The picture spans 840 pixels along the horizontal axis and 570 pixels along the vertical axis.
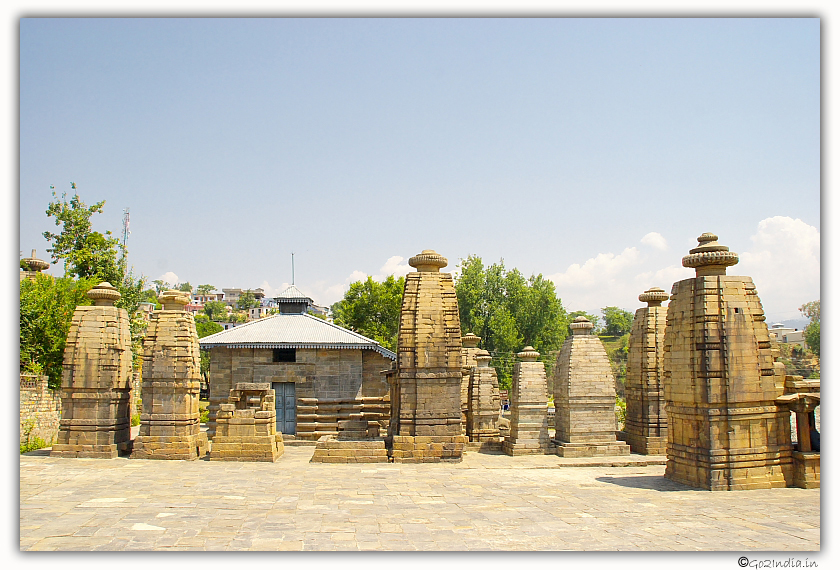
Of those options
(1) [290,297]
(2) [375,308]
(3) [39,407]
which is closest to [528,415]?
(1) [290,297]

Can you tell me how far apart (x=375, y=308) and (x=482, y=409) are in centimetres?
2389

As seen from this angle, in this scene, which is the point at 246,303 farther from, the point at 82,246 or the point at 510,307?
the point at 82,246

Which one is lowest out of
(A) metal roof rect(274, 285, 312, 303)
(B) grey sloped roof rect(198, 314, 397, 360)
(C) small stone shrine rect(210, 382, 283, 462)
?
(C) small stone shrine rect(210, 382, 283, 462)

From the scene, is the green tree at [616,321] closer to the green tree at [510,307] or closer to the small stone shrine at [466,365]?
the green tree at [510,307]

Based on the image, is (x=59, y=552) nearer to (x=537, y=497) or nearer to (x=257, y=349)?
(x=537, y=497)

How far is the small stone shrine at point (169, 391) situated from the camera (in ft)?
51.2

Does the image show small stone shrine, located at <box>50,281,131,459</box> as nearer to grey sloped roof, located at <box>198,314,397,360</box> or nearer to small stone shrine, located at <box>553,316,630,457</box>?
grey sloped roof, located at <box>198,314,397,360</box>

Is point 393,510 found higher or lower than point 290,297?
lower

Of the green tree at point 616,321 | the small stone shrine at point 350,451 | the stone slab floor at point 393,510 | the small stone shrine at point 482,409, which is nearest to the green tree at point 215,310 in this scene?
the green tree at point 616,321

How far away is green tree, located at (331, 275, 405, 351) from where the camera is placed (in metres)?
42.0

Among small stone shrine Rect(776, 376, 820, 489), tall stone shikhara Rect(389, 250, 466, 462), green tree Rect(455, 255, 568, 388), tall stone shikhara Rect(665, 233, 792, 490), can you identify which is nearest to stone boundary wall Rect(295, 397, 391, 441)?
tall stone shikhara Rect(389, 250, 466, 462)

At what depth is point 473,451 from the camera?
17562 mm

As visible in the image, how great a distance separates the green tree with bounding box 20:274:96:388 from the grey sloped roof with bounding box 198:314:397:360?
636 cm

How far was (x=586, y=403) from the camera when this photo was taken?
16938 millimetres
